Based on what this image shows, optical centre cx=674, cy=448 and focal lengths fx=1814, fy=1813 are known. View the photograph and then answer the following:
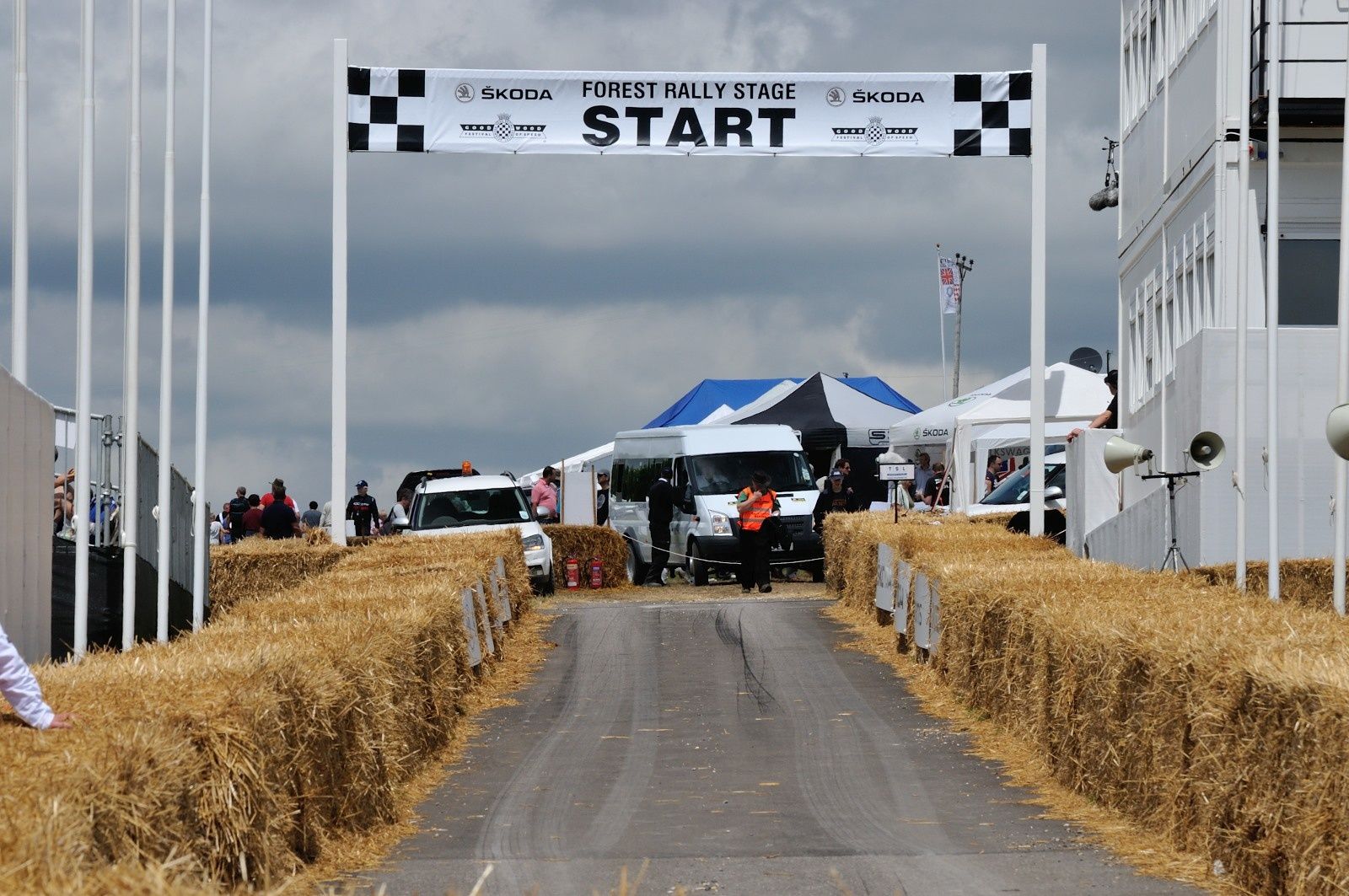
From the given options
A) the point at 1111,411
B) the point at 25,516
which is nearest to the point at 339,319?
the point at 1111,411

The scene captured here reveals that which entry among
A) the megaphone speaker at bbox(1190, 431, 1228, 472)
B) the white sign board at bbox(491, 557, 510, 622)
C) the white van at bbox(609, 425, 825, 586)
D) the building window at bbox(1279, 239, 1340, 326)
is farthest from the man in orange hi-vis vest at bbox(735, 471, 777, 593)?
the megaphone speaker at bbox(1190, 431, 1228, 472)

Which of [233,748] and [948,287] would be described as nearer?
[233,748]

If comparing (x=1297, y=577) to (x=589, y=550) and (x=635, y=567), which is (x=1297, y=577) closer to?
(x=589, y=550)

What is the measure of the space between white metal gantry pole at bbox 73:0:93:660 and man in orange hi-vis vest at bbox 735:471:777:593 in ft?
43.2

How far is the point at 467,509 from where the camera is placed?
2833 centimetres

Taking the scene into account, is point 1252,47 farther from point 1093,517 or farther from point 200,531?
point 200,531

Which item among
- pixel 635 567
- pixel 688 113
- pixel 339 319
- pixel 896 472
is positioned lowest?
pixel 635 567

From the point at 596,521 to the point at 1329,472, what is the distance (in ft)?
74.0

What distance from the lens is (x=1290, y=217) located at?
20.4 m

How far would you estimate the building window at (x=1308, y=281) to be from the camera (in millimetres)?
20297

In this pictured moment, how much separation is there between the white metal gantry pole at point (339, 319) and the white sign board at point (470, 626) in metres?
10.5

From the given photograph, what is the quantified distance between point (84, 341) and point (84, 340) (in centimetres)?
1

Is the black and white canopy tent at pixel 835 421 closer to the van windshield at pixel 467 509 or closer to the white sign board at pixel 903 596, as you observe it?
the van windshield at pixel 467 509

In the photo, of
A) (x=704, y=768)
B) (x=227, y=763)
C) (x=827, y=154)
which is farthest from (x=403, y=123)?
(x=227, y=763)
